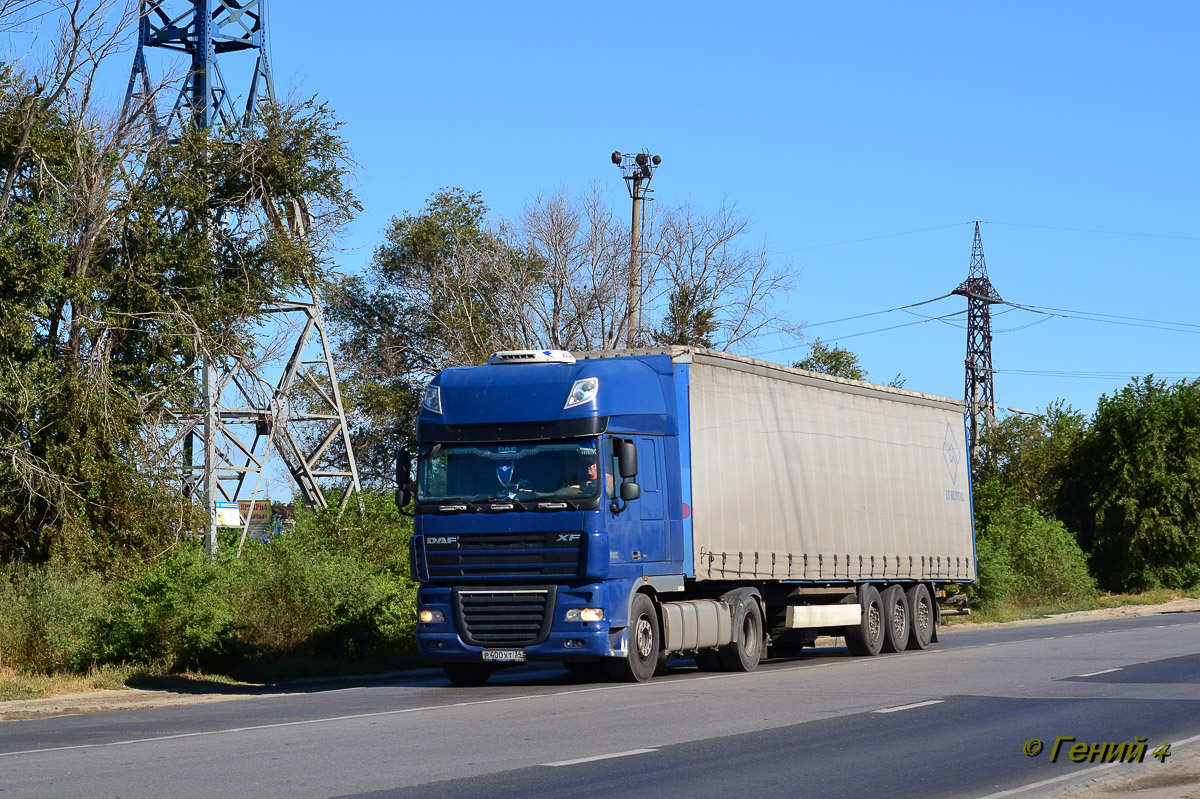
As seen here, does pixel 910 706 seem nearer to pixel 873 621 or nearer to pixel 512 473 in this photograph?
pixel 512 473

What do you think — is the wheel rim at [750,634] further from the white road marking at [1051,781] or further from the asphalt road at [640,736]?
the white road marking at [1051,781]

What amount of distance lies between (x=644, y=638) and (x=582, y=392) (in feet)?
10.7

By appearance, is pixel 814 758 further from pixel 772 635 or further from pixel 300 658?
pixel 300 658

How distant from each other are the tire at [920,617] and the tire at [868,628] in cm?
140

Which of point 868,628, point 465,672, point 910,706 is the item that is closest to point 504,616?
point 465,672

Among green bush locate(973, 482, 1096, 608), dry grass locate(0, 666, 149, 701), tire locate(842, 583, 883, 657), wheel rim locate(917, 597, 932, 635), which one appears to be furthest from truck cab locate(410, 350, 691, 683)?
green bush locate(973, 482, 1096, 608)

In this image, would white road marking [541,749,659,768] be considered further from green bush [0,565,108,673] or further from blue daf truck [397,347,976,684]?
green bush [0,565,108,673]

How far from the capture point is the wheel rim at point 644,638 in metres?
17.5

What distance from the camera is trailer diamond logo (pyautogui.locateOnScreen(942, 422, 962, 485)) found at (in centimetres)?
2650

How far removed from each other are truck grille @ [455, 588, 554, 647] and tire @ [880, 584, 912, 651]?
8791 mm

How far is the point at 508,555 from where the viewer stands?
663 inches

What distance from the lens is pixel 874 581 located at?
917 inches

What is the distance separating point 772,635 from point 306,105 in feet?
42.5

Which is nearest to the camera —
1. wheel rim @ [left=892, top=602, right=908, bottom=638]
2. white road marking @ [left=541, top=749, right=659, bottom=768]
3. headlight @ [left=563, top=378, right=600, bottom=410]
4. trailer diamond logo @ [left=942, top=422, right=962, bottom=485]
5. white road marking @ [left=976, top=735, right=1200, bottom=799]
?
white road marking @ [left=976, top=735, right=1200, bottom=799]
